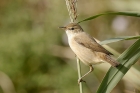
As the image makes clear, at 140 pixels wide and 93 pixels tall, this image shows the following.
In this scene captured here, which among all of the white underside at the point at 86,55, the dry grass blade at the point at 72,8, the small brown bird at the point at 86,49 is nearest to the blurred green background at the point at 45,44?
the small brown bird at the point at 86,49

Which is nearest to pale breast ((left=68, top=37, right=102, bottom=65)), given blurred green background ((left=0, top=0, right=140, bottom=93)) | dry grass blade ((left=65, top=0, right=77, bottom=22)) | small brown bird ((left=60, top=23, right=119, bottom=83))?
small brown bird ((left=60, top=23, right=119, bottom=83))

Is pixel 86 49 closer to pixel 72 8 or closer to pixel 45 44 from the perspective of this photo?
pixel 72 8

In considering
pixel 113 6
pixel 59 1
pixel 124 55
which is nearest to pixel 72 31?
pixel 124 55

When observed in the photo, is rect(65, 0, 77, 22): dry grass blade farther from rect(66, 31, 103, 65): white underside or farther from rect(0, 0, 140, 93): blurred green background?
rect(0, 0, 140, 93): blurred green background

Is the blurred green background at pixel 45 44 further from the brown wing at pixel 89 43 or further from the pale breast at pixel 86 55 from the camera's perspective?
the pale breast at pixel 86 55

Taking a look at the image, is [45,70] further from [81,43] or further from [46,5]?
[81,43]
